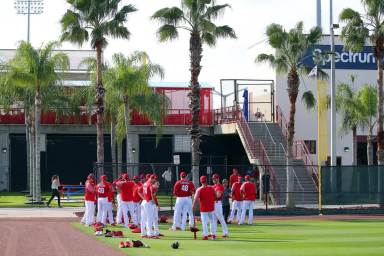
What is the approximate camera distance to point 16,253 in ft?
65.5

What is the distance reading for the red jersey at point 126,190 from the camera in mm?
27578

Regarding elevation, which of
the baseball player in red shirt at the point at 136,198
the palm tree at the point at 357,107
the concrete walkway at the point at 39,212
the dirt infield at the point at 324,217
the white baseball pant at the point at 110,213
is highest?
the palm tree at the point at 357,107

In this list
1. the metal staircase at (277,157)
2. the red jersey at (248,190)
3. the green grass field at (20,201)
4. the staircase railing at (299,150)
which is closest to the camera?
the red jersey at (248,190)

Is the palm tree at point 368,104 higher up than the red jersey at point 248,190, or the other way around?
the palm tree at point 368,104

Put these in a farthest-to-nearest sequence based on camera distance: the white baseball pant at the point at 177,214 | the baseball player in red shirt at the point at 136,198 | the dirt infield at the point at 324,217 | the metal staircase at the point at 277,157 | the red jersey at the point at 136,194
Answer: the metal staircase at the point at 277,157 < the dirt infield at the point at 324,217 < the baseball player in red shirt at the point at 136,198 < the red jersey at the point at 136,194 < the white baseball pant at the point at 177,214

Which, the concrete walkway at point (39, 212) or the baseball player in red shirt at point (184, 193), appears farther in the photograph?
the concrete walkway at point (39, 212)

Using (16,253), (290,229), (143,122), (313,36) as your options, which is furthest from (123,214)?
(143,122)

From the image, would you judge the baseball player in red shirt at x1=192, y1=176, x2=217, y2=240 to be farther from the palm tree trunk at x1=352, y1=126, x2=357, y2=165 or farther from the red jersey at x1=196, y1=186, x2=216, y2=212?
the palm tree trunk at x1=352, y1=126, x2=357, y2=165

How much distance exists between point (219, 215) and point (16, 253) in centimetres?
723

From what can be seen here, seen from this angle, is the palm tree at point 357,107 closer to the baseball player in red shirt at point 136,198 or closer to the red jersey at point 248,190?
the red jersey at point 248,190

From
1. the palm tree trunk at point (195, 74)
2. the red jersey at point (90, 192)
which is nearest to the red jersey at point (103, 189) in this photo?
the red jersey at point (90, 192)

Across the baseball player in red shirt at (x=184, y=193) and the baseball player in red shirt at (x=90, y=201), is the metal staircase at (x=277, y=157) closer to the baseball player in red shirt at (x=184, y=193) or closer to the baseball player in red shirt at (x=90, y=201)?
the baseball player in red shirt at (x=90, y=201)

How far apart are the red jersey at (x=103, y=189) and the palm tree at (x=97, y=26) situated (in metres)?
9.90

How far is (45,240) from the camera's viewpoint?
930 inches
